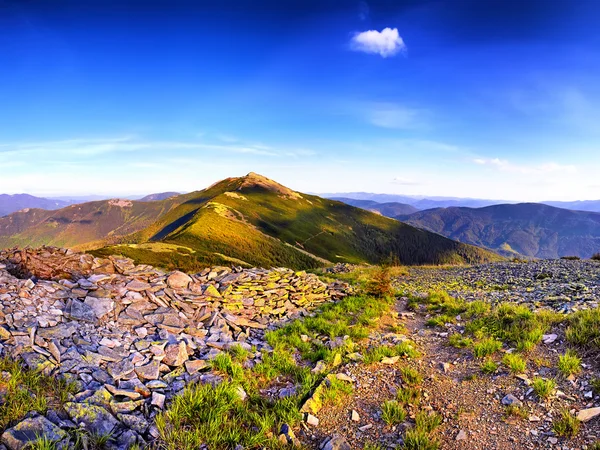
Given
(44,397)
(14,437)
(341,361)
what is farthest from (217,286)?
(14,437)

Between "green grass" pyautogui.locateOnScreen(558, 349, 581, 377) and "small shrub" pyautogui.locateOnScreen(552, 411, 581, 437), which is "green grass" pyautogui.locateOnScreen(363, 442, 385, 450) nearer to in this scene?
"small shrub" pyautogui.locateOnScreen(552, 411, 581, 437)

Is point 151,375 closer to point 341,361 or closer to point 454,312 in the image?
point 341,361

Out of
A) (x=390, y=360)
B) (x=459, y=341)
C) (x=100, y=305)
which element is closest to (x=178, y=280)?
(x=100, y=305)

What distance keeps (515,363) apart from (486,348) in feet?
3.93

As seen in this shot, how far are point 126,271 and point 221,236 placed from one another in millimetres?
134805

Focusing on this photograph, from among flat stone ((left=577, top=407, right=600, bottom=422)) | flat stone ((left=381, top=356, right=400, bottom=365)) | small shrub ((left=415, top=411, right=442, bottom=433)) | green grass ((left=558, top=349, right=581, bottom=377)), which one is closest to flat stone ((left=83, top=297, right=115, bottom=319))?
flat stone ((left=381, top=356, right=400, bottom=365))

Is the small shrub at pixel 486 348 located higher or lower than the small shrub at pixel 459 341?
higher

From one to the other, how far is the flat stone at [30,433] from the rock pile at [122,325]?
2 cm

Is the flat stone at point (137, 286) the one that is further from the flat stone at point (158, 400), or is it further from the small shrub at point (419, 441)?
the small shrub at point (419, 441)

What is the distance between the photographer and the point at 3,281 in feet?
34.6

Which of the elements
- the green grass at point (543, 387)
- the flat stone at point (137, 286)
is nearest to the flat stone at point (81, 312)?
the flat stone at point (137, 286)

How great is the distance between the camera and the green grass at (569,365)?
25.0 ft

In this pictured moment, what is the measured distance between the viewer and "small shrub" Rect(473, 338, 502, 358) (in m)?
9.26

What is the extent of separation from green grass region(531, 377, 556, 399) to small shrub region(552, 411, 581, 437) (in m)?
0.80
